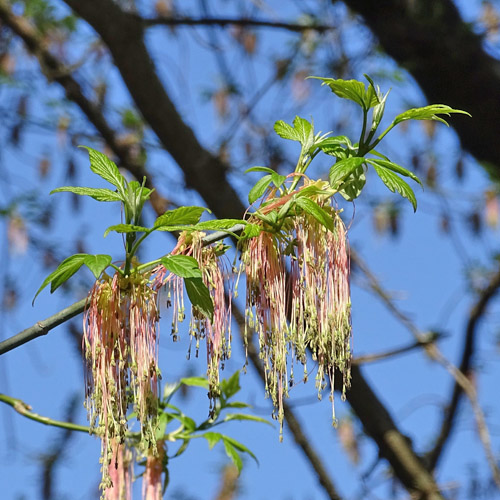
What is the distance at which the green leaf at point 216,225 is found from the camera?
636mm

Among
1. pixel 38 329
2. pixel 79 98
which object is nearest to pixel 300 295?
pixel 38 329

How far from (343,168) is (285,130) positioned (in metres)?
0.10

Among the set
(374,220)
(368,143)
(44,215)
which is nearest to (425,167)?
(374,220)

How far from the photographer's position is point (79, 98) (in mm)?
1796

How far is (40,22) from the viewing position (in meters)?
2.81

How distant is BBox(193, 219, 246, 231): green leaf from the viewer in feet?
2.09

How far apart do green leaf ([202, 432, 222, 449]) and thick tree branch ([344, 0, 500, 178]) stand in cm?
131

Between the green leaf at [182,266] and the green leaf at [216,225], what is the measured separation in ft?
0.10

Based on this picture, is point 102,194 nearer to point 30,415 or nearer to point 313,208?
point 313,208

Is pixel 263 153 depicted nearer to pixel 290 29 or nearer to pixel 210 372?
pixel 290 29

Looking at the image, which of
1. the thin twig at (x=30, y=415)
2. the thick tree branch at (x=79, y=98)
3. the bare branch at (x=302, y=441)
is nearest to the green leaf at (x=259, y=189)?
the thin twig at (x=30, y=415)

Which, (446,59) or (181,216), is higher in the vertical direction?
(446,59)

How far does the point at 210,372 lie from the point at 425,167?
2592 millimetres

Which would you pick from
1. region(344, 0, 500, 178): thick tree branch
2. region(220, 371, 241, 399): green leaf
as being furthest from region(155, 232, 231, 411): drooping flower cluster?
region(344, 0, 500, 178): thick tree branch
